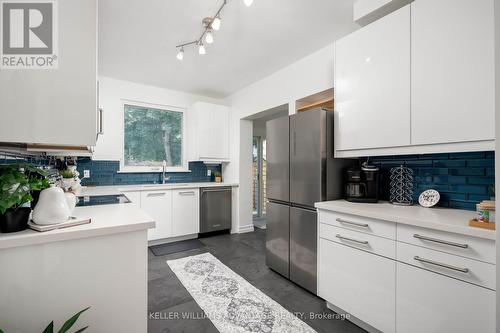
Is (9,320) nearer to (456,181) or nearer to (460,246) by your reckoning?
(460,246)

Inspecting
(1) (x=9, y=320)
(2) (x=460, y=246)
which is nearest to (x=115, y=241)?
(1) (x=9, y=320)

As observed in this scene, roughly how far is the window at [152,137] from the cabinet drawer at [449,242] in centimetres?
371

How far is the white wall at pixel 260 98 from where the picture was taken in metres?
2.62

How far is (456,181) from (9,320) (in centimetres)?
273

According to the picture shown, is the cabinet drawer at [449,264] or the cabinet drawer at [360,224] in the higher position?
the cabinet drawer at [360,224]

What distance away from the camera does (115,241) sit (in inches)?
45.1

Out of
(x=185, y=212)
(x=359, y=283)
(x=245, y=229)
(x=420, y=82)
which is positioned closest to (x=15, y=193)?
(x=359, y=283)

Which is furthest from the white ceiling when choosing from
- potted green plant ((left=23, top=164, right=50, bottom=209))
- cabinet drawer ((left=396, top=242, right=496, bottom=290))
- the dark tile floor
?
the dark tile floor

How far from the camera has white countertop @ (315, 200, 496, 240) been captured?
1.17m

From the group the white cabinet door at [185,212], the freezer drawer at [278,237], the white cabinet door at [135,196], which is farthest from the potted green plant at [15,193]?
the white cabinet door at [185,212]

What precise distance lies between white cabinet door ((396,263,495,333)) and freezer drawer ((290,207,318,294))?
0.74 metres

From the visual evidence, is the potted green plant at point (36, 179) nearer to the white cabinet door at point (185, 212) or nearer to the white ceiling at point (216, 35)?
the white ceiling at point (216, 35)

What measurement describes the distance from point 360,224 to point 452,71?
1.13 m

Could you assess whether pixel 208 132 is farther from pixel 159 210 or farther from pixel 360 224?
pixel 360 224
